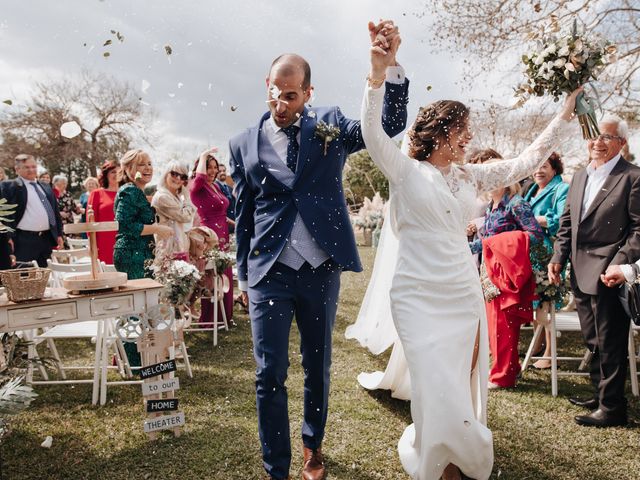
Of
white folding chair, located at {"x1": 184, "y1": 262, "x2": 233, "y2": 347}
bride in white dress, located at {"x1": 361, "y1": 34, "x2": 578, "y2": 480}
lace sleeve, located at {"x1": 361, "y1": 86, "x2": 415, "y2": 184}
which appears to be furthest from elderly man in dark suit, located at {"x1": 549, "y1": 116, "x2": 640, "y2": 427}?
white folding chair, located at {"x1": 184, "y1": 262, "x2": 233, "y2": 347}

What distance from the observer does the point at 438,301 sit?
103 inches

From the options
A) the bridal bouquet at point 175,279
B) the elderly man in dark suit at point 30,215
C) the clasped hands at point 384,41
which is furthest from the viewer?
the elderly man in dark suit at point 30,215

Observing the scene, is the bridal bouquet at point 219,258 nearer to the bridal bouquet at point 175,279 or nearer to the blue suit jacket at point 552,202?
the bridal bouquet at point 175,279

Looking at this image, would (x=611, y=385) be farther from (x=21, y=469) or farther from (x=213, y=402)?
(x=21, y=469)

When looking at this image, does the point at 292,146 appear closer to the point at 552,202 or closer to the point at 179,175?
the point at 179,175

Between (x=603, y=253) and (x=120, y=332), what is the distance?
3765mm

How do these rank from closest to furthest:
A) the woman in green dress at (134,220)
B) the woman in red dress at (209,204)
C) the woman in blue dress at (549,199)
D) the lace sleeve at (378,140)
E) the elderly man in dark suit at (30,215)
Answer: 1. the lace sleeve at (378,140)
2. the woman in green dress at (134,220)
3. the woman in blue dress at (549,199)
4. the woman in red dress at (209,204)
5. the elderly man in dark suit at (30,215)

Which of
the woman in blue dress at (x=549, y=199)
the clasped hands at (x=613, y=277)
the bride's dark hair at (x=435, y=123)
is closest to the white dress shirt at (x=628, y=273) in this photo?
the clasped hands at (x=613, y=277)

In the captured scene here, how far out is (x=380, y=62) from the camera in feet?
7.46

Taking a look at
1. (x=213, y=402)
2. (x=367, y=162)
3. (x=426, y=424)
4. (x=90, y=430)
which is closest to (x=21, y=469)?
(x=90, y=430)

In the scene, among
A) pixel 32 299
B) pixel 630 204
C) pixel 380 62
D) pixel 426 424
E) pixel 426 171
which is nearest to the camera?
pixel 380 62

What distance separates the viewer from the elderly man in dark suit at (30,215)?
273 inches

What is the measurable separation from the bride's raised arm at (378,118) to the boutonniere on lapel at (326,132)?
23cm

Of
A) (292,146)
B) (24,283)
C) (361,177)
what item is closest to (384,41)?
(292,146)
